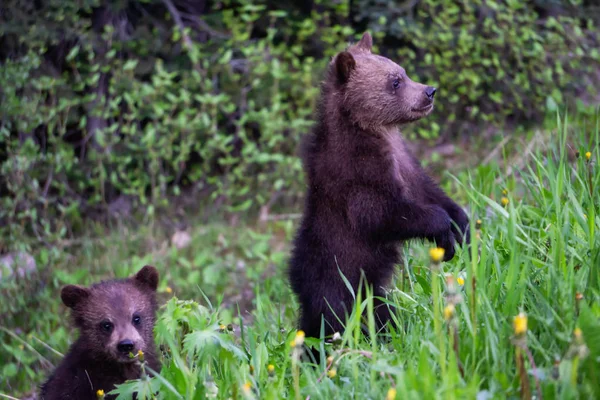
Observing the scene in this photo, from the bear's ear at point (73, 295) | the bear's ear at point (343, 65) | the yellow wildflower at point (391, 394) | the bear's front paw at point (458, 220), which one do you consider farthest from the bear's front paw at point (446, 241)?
the bear's ear at point (73, 295)

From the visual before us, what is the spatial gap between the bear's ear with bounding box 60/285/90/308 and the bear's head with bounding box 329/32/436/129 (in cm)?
186

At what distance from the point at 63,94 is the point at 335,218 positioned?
14.8 ft

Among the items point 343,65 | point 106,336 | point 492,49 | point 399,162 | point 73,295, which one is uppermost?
point 343,65

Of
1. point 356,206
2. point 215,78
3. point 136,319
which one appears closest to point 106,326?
point 136,319

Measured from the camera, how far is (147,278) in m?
4.88

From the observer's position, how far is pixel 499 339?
9.46ft

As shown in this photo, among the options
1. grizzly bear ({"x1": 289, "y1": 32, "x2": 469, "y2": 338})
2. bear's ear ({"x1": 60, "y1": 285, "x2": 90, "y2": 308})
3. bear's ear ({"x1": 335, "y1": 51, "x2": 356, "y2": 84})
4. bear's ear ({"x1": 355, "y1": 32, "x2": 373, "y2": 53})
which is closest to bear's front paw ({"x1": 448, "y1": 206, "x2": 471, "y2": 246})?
grizzly bear ({"x1": 289, "y1": 32, "x2": 469, "y2": 338})

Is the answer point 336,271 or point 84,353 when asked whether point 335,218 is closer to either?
point 336,271

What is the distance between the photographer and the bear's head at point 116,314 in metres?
4.44

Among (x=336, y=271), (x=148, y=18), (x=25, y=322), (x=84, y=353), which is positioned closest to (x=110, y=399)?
(x=84, y=353)

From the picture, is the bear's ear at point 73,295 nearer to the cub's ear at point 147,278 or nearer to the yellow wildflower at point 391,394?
the cub's ear at point 147,278

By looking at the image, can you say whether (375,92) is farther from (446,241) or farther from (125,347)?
(125,347)

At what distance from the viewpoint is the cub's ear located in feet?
15.9

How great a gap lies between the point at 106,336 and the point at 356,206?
5.35 ft
